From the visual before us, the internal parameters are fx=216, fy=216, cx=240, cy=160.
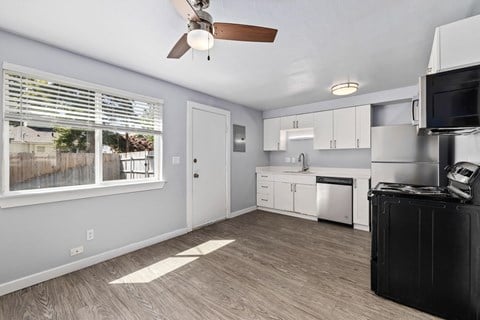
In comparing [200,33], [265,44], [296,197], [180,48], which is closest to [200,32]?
[200,33]

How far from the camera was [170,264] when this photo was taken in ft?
8.11

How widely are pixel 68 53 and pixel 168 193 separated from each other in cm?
204

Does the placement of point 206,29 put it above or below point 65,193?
above

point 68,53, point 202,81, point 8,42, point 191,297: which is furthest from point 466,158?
point 8,42

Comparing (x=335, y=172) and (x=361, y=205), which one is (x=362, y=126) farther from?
(x=361, y=205)

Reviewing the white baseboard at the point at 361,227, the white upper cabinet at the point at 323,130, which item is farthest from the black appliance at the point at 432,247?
the white upper cabinet at the point at 323,130

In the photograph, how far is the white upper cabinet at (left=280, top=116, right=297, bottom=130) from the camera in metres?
4.66

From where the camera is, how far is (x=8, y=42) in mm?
1955

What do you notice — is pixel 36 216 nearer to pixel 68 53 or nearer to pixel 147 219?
pixel 147 219

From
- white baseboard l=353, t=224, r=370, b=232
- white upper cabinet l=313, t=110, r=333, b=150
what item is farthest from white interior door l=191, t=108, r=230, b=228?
white baseboard l=353, t=224, r=370, b=232

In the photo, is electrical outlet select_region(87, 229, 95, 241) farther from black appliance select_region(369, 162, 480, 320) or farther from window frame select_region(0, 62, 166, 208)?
black appliance select_region(369, 162, 480, 320)

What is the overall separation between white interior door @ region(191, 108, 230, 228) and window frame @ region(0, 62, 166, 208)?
2.03 feet

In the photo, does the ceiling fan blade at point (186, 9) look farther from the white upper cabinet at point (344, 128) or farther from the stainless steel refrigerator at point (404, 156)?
the white upper cabinet at point (344, 128)

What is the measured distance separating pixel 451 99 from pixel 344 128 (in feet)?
8.44
